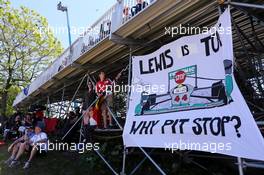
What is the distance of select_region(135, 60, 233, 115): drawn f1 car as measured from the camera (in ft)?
12.7

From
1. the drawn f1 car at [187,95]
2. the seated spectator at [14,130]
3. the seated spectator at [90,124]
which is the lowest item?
the seated spectator at [14,130]

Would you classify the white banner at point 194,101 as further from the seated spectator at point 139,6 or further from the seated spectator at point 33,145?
the seated spectator at point 33,145

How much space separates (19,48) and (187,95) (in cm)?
2100

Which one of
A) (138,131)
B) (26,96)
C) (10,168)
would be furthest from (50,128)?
(138,131)

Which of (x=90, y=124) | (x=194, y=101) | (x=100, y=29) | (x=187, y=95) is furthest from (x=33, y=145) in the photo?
(x=194, y=101)

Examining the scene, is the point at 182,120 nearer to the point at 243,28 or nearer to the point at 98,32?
the point at 243,28

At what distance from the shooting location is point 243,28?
5535mm

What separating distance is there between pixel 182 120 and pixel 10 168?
5.57 metres

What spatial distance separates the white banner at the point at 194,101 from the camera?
3.57 meters

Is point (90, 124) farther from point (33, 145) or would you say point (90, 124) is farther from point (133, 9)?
point (133, 9)

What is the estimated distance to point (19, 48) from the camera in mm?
23016

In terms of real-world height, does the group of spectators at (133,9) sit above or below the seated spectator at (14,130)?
above

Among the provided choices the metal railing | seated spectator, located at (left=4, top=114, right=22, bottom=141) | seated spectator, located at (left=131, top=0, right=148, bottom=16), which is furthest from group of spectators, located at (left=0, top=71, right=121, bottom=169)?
seated spectator, located at (left=4, top=114, right=22, bottom=141)

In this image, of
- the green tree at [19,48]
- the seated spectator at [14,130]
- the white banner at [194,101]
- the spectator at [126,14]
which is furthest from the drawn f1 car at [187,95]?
the green tree at [19,48]
